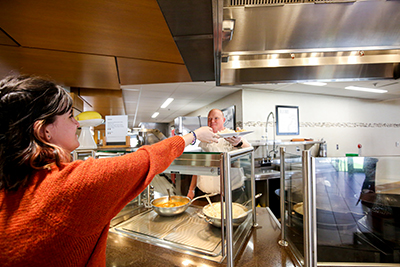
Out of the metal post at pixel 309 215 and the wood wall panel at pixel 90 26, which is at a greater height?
the wood wall panel at pixel 90 26

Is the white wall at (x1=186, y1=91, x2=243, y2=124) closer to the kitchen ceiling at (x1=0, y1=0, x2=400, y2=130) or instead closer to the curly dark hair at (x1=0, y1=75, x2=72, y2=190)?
the kitchen ceiling at (x1=0, y1=0, x2=400, y2=130)

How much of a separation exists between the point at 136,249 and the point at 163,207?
30 centimetres

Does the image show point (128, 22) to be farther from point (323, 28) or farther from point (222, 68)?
point (323, 28)

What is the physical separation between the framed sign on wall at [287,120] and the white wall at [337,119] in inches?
5.0

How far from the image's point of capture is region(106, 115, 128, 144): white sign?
7.39 ft

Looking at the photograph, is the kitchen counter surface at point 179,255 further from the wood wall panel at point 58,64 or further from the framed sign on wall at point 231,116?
the framed sign on wall at point 231,116

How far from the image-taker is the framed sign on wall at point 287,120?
478 cm

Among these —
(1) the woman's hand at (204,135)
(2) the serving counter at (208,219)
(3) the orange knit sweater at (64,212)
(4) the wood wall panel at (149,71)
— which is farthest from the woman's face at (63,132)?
(4) the wood wall panel at (149,71)

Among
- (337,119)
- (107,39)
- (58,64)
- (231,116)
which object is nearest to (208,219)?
(107,39)

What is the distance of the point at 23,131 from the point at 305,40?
4.22 ft

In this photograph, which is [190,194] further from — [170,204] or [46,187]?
[46,187]

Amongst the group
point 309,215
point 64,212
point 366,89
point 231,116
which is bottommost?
point 309,215

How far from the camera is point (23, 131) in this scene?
564mm

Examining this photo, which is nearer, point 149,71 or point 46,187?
point 46,187
